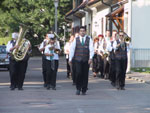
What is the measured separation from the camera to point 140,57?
2866 cm

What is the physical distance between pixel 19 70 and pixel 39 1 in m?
38.9

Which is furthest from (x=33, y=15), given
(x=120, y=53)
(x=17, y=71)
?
(x=120, y=53)

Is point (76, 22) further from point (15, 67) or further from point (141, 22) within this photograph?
point (15, 67)

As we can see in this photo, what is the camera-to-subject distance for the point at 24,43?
1698 cm

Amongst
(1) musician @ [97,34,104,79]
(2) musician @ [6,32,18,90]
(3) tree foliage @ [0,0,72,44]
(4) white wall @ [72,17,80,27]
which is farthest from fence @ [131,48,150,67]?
(3) tree foliage @ [0,0,72,44]

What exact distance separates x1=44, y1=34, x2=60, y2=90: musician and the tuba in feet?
2.14

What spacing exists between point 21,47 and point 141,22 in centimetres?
1392

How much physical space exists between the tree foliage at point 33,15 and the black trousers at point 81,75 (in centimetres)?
3967

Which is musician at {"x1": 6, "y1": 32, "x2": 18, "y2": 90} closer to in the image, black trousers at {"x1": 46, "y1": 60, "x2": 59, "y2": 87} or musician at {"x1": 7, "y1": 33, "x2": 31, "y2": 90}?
musician at {"x1": 7, "y1": 33, "x2": 31, "y2": 90}

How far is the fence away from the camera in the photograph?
28.5 metres

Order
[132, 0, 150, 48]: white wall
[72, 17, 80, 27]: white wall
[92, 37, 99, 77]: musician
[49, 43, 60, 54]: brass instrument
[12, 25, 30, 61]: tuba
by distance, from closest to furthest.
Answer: [12, 25, 30, 61]: tuba
[49, 43, 60, 54]: brass instrument
[92, 37, 99, 77]: musician
[132, 0, 150, 48]: white wall
[72, 17, 80, 27]: white wall

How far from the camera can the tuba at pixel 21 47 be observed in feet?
54.8

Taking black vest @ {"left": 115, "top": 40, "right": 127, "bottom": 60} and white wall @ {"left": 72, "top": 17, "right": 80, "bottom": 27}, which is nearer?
black vest @ {"left": 115, "top": 40, "right": 127, "bottom": 60}

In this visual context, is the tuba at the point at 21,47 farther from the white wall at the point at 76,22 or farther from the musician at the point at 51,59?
the white wall at the point at 76,22
